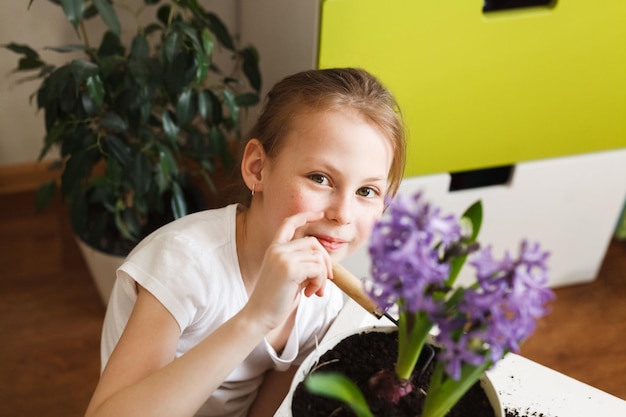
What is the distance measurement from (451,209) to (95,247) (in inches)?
31.2

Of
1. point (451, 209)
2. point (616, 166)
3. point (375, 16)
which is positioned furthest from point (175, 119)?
point (616, 166)

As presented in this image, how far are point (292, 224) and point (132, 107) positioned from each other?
706mm

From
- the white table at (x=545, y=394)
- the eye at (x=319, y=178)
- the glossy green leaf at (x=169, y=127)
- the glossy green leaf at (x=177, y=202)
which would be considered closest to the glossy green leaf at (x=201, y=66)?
the glossy green leaf at (x=169, y=127)

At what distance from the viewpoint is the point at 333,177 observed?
872mm

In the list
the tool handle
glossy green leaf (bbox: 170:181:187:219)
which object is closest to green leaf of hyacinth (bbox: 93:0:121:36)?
glossy green leaf (bbox: 170:181:187:219)

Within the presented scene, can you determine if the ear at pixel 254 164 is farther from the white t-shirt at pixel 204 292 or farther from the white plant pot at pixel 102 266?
the white plant pot at pixel 102 266

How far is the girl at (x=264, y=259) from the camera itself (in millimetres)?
762

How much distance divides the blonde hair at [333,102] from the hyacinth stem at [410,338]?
0.33 meters

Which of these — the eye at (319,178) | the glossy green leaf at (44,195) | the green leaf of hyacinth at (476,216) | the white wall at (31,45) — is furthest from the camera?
the white wall at (31,45)

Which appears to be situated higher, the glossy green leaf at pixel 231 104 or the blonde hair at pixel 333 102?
the blonde hair at pixel 333 102

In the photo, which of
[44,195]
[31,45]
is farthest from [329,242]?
[31,45]

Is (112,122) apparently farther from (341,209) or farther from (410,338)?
(410,338)

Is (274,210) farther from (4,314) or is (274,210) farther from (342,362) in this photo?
(4,314)

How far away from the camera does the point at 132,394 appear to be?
77 centimetres
